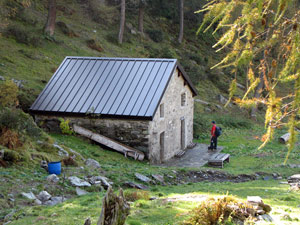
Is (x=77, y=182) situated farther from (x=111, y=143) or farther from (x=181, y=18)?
(x=181, y=18)

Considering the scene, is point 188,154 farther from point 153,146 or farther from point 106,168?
point 106,168

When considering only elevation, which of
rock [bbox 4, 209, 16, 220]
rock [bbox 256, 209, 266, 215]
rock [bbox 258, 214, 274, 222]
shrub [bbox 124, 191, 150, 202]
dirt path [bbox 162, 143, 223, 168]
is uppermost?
rock [bbox 256, 209, 266, 215]

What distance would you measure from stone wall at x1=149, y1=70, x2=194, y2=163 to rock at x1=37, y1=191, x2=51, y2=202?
26.5ft

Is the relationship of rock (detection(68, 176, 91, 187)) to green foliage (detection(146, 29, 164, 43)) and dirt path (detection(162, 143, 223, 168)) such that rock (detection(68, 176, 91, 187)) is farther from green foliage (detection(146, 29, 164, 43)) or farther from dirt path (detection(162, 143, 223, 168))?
green foliage (detection(146, 29, 164, 43))

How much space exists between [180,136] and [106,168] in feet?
29.3

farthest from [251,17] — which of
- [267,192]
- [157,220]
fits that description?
[267,192]

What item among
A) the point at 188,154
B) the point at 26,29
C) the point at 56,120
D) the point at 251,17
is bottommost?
the point at 188,154

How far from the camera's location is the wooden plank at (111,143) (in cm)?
1809

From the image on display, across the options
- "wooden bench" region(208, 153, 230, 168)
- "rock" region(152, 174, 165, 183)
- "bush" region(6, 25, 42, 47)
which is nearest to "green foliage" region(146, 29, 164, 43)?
"bush" region(6, 25, 42, 47)

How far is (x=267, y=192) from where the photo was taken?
40.1 feet

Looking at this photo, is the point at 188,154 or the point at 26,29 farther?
the point at 26,29

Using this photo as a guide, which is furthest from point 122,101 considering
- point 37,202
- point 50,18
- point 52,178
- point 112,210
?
point 50,18

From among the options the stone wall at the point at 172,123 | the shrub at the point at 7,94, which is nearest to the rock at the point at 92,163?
the stone wall at the point at 172,123

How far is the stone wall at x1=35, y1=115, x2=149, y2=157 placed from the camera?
59.8 feet
